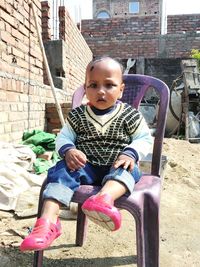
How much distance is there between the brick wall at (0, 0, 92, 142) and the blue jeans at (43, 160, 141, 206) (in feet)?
7.46

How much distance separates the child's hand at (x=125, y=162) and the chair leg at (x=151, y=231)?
0.50 feet

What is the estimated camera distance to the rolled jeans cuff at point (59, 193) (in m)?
1.40

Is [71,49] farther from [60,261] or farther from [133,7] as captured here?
[133,7]

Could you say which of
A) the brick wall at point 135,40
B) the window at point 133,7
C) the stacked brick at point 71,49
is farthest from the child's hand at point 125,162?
the window at point 133,7

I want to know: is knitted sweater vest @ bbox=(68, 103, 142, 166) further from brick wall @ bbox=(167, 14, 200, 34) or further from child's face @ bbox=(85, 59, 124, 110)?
brick wall @ bbox=(167, 14, 200, 34)

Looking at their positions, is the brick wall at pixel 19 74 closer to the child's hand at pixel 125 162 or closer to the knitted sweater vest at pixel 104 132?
the knitted sweater vest at pixel 104 132

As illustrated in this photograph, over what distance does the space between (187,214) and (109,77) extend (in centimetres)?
152


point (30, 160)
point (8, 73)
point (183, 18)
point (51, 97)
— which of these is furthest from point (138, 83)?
point (183, 18)

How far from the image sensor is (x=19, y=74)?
4.23 meters

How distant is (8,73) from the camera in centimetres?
380

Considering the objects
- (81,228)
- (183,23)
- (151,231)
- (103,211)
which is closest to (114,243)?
(81,228)

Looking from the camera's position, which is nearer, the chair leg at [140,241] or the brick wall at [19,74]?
the chair leg at [140,241]

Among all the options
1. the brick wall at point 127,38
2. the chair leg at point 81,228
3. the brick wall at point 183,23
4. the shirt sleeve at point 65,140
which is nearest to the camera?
the shirt sleeve at point 65,140

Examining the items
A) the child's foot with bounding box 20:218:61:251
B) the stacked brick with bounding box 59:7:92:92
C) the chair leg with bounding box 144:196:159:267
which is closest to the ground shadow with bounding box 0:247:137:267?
the chair leg with bounding box 144:196:159:267
